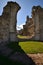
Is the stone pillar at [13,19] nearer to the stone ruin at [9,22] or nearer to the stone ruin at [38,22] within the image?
the stone ruin at [9,22]

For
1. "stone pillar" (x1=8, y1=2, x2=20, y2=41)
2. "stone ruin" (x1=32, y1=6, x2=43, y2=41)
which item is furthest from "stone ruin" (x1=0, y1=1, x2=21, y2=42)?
"stone ruin" (x1=32, y1=6, x2=43, y2=41)

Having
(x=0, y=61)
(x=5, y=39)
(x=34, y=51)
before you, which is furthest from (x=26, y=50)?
(x=5, y=39)

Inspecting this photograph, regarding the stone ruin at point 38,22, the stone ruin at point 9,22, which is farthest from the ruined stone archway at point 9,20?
the stone ruin at point 38,22

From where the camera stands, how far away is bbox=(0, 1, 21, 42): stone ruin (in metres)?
13.6

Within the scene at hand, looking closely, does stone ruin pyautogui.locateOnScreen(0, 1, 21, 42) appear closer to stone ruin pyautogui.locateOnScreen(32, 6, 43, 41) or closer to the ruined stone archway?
the ruined stone archway

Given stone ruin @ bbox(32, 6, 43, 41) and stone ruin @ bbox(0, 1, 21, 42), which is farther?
stone ruin @ bbox(32, 6, 43, 41)

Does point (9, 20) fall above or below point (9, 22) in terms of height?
above

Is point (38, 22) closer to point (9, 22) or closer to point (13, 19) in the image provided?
point (13, 19)

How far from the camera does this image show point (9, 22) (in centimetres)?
1388

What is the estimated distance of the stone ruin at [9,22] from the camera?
13570 mm

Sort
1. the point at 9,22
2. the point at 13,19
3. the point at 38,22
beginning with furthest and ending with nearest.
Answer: the point at 38,22 → the point at 13,19 → the point at 9,22

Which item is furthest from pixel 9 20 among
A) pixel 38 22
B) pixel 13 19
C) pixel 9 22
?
pixel 38 22

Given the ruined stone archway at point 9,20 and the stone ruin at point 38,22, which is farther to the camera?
the stone ruin at point 38,22

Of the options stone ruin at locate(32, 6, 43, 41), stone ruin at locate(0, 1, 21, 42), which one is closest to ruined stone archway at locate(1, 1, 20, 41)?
stone ruin at locate(0, 1, 21, 42)
